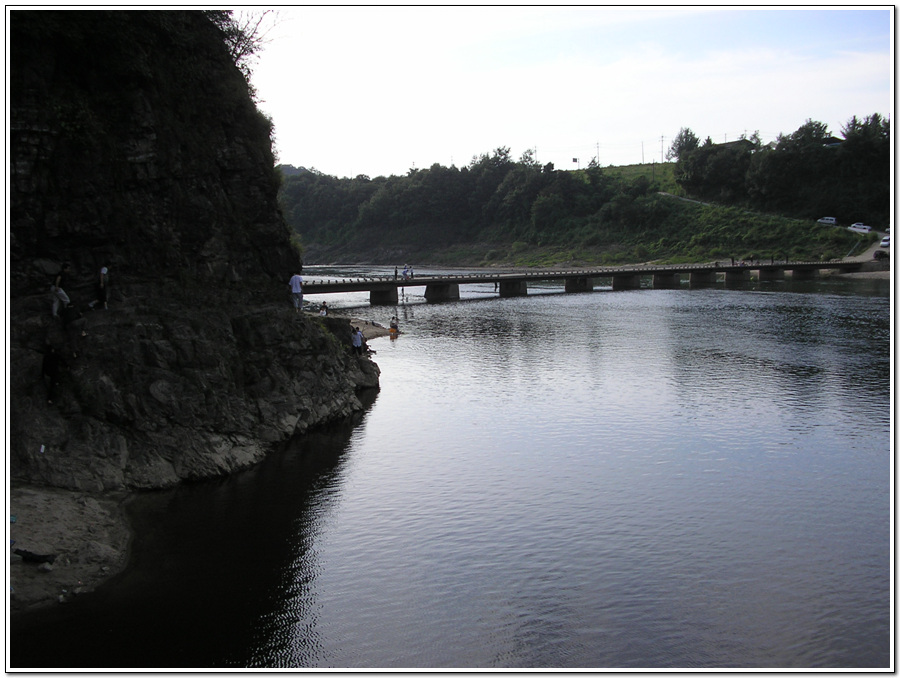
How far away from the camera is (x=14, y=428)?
74.3 ft

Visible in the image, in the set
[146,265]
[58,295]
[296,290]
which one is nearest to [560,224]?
[296,290]

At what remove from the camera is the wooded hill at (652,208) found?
451 feet

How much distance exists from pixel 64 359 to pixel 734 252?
130m

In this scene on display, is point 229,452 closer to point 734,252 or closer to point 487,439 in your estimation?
point 487,439

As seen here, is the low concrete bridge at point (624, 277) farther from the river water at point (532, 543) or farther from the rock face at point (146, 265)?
the rock face at point (146, 265)

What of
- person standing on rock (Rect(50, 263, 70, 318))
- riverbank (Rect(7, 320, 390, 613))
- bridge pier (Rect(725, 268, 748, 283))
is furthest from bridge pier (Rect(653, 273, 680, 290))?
riverbank (Rect(7, 320, 390, 613))

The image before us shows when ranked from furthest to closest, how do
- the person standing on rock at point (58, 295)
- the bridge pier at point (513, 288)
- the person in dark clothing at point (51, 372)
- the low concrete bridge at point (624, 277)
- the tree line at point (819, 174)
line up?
the tree line at point (819, 174), the bridge pier at point (513, 288), the low concrete bridge at point (624, 277), the person standing on rock at point (58, 295), the person in dark clothing at point (51, 372)

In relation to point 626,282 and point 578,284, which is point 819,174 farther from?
point 578,284

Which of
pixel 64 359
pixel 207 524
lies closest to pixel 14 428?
pixel 64 359

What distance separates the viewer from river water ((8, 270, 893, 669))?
630 inches

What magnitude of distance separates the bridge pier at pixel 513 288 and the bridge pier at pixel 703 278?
87.6ft

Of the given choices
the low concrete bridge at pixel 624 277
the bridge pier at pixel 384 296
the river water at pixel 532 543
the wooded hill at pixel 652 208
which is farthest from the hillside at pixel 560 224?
the river water at pixel 532 543

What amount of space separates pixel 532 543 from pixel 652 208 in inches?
5700

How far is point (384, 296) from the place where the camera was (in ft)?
307
